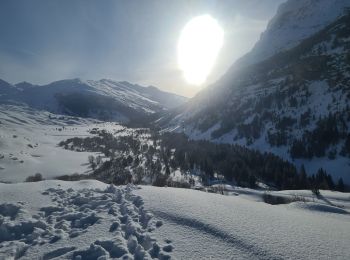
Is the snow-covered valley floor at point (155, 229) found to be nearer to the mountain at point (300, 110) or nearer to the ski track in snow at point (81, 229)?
the ski track in snow at point (81, 229)

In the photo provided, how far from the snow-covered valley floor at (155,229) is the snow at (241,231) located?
0.03 meters

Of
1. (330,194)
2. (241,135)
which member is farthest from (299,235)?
(241,135)

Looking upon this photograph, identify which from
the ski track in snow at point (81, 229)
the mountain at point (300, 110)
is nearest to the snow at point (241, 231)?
the ski track in snow at point (81, 229)

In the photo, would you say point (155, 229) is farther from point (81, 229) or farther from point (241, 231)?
point (241, 231)

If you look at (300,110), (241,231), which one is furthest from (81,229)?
(300,110)

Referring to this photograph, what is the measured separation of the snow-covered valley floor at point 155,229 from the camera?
10398mm

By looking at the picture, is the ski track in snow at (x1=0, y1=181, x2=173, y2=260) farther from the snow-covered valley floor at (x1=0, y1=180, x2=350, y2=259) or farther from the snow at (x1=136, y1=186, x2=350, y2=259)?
the snow at (x1=136, y1=186, x2=350, y2=259)

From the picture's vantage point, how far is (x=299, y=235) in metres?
11.6

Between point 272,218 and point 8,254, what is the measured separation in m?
10.1

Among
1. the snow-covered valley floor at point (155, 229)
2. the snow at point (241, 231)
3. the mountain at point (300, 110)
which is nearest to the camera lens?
the snow at point (241, 231)

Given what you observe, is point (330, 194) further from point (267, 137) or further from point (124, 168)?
point (267, 137)

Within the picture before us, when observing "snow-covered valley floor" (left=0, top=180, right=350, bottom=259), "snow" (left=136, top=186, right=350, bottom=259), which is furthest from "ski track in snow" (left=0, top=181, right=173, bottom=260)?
"snow" (left=136, top=186, right=350, bottom=259)

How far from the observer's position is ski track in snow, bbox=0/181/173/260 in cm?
1049

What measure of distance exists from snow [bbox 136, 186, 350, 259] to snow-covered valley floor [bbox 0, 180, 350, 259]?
32 mm
